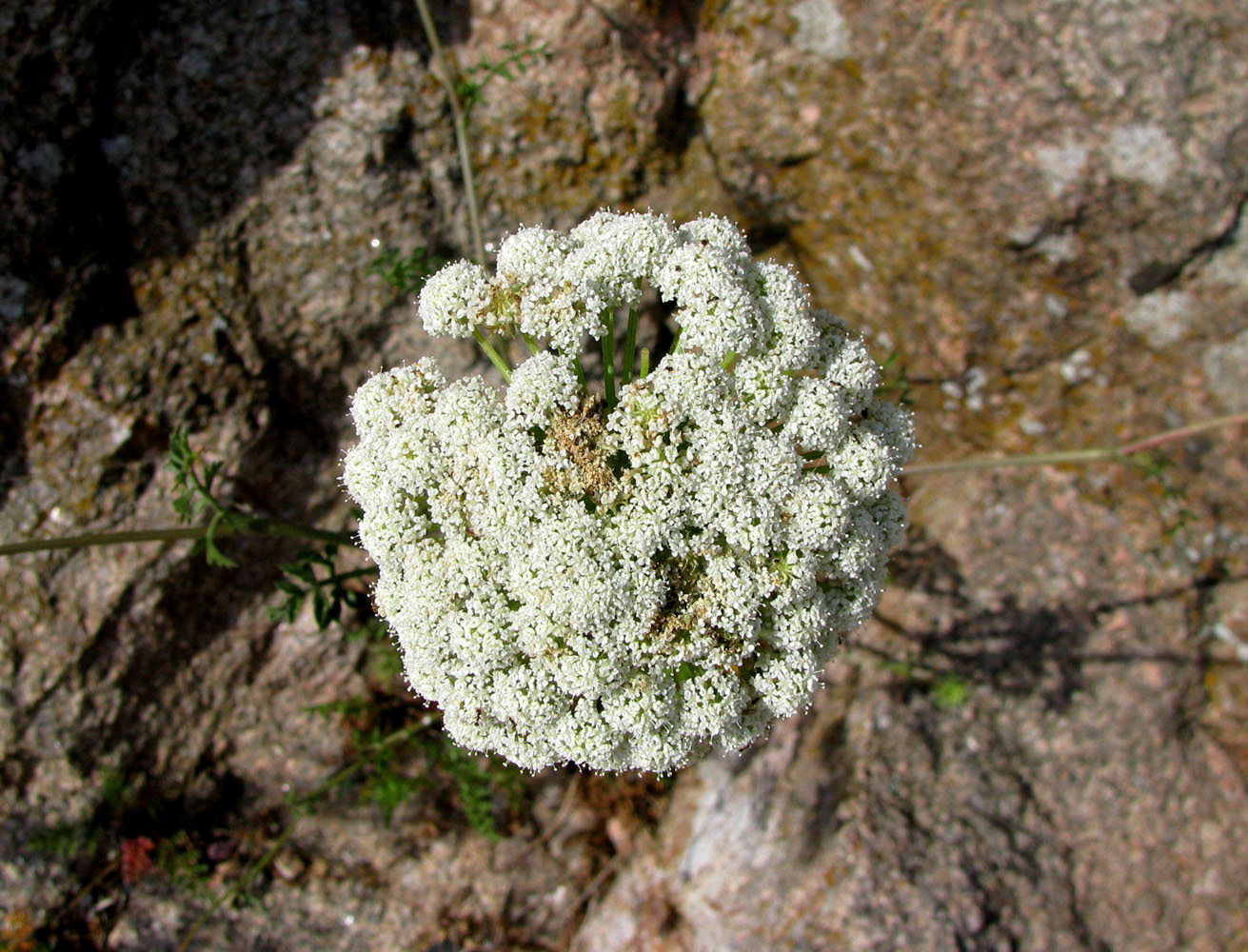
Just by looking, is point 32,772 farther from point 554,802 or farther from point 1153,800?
point 1153,800

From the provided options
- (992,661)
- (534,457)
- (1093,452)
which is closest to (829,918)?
(992,661)

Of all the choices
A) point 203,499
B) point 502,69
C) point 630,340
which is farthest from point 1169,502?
point 203,499

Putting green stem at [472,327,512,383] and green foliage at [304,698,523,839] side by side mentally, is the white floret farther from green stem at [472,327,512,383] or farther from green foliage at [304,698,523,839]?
green foliage at [304,698,523,839]

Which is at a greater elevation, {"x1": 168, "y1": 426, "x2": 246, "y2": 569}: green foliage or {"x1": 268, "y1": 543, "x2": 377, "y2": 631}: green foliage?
{"x1": 168, "y1": 426, "x2": 246, "y2": 569}: green foliage

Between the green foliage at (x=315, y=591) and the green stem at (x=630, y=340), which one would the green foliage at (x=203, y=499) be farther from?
the green stem at (x=630, y=340)

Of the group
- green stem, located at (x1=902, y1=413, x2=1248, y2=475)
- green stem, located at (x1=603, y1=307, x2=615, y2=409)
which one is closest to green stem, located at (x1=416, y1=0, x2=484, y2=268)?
green stem, located at (x1=603, y1=307, x2=615, y2=409)
